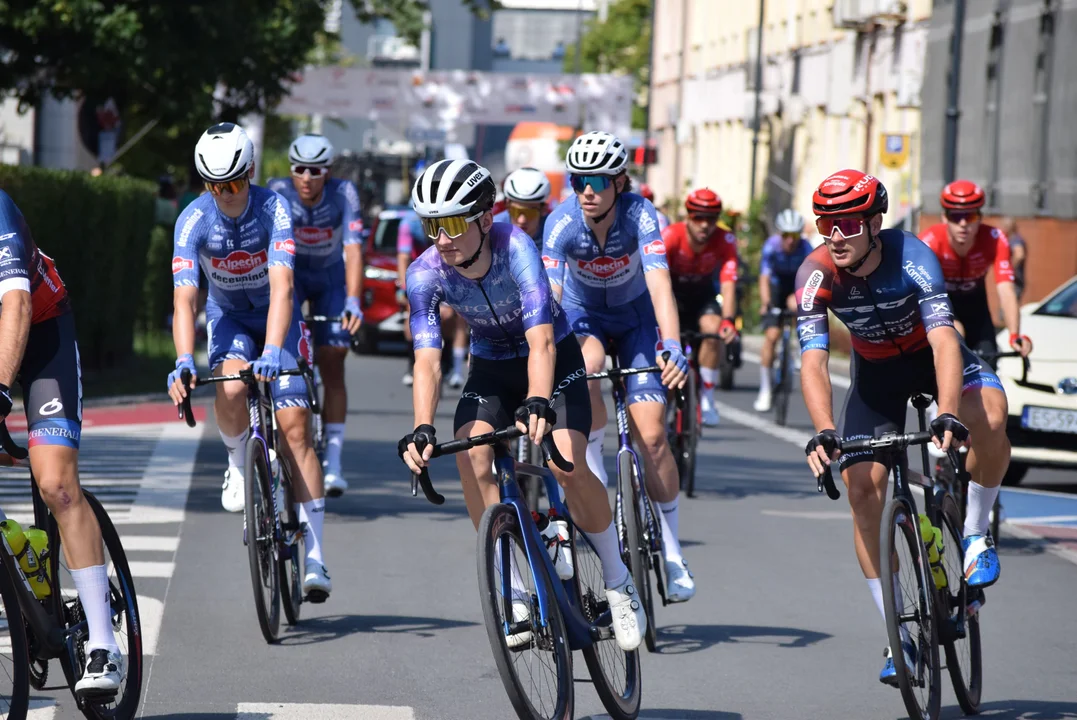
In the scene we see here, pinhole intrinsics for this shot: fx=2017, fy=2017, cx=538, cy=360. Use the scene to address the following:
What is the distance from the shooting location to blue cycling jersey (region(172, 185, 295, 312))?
8.77 metres

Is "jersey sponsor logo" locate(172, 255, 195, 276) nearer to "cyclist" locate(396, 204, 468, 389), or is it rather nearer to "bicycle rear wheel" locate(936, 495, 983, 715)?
"bicycle rear wheel" locate(936, 495, 983, 715)

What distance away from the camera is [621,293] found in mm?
9383

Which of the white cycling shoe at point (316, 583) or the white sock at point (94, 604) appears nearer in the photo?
the white sock at point (94, 604)

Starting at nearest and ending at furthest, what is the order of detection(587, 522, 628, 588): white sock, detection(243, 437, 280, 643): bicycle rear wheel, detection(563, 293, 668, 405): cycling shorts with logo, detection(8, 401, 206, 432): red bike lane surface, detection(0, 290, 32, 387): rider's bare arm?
1. detection(0, 290, 32, 387): rider's bare arm
2. detection(587, 522, 628, 588): white sock
3. detection(243, 437, 280, 643): bicycle rear wheel
4. detection(563, 293, 668, 405): cycling shorts with logo
5. detection(8, 401, 206, 432): red bike lane surface

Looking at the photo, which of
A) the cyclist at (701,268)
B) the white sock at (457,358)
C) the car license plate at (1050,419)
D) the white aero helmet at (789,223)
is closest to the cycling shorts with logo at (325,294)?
the cyclist at (701,268)

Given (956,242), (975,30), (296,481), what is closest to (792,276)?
(956,242)

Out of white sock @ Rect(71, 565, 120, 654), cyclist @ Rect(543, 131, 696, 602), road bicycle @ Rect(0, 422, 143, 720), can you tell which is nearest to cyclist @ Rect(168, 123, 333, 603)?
cyclist @ Rect(543, 131, 696, 602)

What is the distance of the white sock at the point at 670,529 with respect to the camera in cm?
848

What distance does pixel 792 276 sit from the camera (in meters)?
18.8

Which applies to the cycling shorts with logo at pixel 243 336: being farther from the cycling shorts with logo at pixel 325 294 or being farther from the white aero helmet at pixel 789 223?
the white aero helmet at pixel 789 223

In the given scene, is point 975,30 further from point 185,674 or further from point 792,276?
point 185,674

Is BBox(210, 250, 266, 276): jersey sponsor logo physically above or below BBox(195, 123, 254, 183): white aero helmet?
below

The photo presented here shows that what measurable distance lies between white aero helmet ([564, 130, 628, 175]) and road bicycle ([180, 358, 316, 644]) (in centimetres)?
149

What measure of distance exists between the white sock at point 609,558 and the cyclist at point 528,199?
503cm
